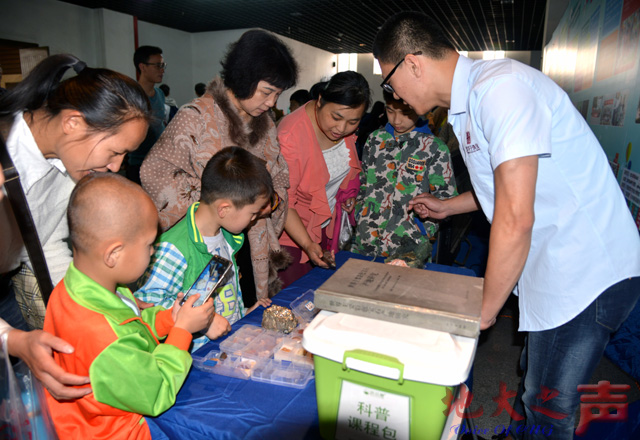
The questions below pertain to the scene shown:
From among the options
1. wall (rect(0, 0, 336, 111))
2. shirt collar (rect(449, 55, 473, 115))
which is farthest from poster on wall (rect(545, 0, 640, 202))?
wall (rect(0, 0, 336, 111))

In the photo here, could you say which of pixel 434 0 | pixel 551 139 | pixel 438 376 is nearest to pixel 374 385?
pixel 438 376

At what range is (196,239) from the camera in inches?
57.5

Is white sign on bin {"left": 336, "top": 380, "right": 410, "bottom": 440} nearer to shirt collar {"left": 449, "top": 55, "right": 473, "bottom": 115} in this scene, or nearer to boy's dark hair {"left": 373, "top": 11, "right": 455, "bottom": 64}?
shirt collar {"left": 449, "top": 55, "right": 473, "bottom": 115}

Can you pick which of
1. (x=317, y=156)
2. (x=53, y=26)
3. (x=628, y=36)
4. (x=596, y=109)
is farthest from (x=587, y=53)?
(x=53, y=26)

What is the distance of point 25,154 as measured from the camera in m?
1.09

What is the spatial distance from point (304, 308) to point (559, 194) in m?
0.90

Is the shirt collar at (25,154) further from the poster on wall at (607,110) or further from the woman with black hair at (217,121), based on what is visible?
the poster on wall at (607,110)

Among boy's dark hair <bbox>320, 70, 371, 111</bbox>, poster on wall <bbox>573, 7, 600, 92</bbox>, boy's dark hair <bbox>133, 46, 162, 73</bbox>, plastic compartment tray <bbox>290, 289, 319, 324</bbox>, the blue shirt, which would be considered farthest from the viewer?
boy's dark hair <bbox>133, 46, 162, 73</bbox>

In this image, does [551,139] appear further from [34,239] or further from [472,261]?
[472,261]

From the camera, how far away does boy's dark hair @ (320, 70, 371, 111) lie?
7.04 feet

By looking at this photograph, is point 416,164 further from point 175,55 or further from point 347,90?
point 175,55

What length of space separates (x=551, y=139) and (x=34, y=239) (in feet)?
4.18

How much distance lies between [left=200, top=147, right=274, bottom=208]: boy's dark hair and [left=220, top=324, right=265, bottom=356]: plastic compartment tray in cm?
47

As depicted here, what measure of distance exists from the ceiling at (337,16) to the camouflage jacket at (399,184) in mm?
7037
